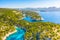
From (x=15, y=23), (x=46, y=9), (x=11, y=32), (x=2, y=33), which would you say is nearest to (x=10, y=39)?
(x=2, y=33)

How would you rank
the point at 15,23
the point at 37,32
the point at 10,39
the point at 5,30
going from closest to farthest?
the point at 37,32
the point at 10,39
the point at 5,30
the point at 15,23

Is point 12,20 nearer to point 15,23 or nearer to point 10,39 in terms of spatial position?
point 15,23

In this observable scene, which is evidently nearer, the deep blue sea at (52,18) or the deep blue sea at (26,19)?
the deep blue sea at (26,19)

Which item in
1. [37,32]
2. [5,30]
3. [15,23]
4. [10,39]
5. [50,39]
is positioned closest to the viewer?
[50,39]

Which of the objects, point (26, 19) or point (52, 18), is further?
point (52, 18)

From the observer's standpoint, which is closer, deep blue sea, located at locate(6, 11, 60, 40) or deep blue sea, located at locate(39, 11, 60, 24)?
deep blue sea, located at locate(6, 11, 60, 40)

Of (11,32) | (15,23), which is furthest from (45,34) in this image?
(15,23)

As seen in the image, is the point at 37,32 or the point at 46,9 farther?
the point at 46,9

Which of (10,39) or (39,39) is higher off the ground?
(39,39)

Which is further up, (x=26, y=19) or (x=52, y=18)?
(x=26, y=19)
